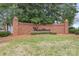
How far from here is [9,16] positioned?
12.1 m

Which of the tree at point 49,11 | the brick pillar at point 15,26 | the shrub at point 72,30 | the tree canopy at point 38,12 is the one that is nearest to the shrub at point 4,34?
the brick pillar at point 15,26

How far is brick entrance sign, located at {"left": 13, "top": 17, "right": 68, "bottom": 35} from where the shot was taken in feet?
39.8

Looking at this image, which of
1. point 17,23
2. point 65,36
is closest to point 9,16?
point 17,23

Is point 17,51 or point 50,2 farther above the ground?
point 50,2

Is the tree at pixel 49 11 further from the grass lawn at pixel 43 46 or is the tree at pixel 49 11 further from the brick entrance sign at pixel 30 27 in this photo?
the grass lawn at pixel 43 46

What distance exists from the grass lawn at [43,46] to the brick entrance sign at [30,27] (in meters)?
0.09

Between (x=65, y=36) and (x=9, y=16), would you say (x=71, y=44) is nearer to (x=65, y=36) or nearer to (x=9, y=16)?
(x=65, y=36)

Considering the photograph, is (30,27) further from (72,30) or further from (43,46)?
(72,30)

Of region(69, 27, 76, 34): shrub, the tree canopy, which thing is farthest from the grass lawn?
the tree canopy

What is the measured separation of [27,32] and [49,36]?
34cm

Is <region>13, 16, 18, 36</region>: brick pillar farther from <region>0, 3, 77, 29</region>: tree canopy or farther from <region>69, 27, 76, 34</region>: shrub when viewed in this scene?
<region>69, 27, 76, 34</region>: shrub

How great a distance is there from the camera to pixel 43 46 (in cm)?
1208

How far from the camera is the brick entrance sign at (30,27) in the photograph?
1212 cm

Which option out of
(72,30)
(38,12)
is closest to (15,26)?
(38,12)
